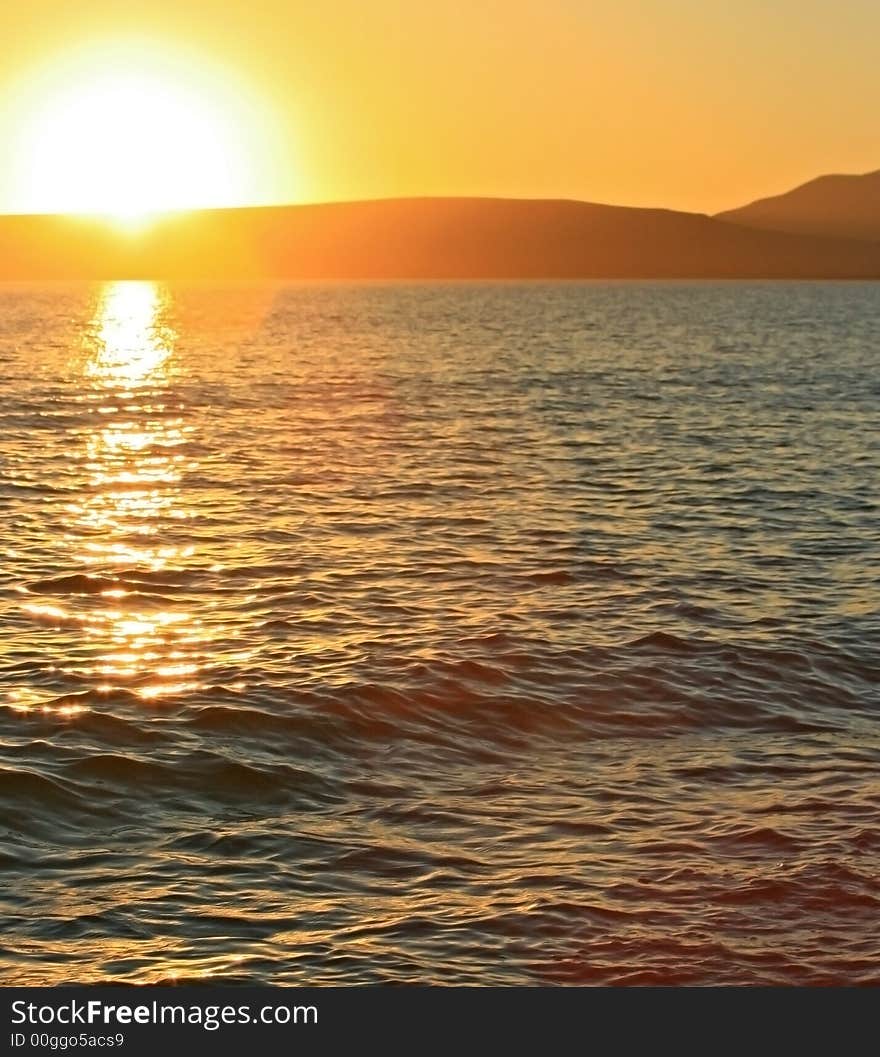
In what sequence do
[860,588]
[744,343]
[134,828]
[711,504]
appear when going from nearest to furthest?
[134,828] < [860,588] < [711,504] < [744,343]

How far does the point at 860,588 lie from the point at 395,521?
32.0 ft

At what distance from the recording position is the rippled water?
12.7 meters

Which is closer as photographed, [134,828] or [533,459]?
[134,828]

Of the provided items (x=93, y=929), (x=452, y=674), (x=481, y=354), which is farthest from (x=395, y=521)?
(x=481, y=354)

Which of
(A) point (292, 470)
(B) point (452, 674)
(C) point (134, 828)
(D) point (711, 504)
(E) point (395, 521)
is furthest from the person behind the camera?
(A) point (292, 470)

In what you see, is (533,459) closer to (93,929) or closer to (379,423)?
(379,423)

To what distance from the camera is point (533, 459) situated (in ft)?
135

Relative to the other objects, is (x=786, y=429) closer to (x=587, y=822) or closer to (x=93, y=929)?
(x=587, y=822)

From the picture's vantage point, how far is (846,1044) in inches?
399

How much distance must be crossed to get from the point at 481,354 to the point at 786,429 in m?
42.7

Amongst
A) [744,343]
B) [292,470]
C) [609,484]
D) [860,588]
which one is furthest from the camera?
[744,343]

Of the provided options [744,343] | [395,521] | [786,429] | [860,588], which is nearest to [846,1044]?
[860,588]

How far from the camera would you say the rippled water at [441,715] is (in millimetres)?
12656

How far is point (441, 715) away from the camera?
18.5 meters
